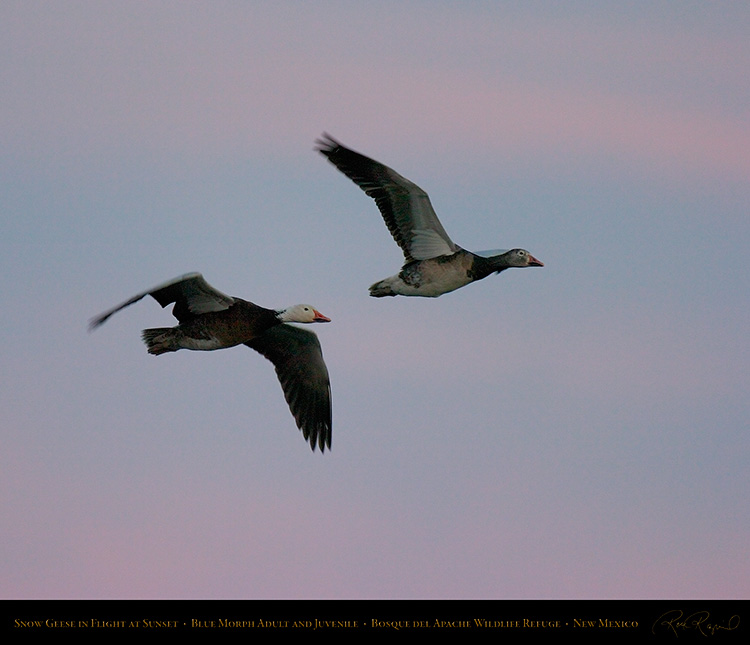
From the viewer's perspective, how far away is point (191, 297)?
18.0 meters

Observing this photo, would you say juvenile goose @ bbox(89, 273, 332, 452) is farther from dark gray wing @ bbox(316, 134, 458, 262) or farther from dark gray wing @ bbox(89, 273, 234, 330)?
dark gray wing @ bbox(316, 134, 458, 262)

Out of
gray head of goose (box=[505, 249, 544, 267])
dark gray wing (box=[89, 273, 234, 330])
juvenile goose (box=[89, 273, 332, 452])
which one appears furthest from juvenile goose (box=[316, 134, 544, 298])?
dark gray wing (box=[89, 273, 234, 330])

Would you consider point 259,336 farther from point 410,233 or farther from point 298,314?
point 410,233

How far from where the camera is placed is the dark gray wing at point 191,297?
17.7 m

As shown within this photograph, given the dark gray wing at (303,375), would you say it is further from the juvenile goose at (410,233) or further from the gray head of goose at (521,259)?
the gray head of goose at (521,259)

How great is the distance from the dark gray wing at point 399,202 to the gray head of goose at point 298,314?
5.00ft

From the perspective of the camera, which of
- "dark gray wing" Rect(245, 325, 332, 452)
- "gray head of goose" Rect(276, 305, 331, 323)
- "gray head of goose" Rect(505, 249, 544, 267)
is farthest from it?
"gray head of goose" Rect(505, 249, 544, 267)

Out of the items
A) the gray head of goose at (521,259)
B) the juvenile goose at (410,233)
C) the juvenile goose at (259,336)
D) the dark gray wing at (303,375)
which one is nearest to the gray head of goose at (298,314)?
the juvenile goose at (259,336)

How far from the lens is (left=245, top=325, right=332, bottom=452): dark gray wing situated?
1966 centimetres

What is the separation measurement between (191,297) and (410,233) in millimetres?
3208

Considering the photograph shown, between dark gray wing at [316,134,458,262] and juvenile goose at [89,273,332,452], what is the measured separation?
5.26 ft
